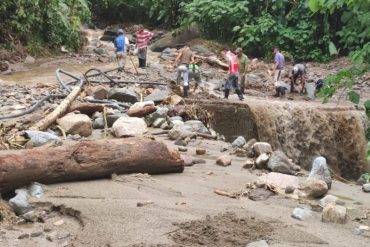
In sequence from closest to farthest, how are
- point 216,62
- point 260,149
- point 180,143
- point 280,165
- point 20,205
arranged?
1. point 20,205
2. point 280,165
3. point 260,149
4. point 180,143
5. point 216,62

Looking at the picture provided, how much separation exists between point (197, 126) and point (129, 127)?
5.53ft

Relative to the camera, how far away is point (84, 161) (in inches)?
256

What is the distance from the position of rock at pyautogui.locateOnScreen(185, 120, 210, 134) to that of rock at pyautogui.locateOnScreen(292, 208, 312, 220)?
476 centimetres

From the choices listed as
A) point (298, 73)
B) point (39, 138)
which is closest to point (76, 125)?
point (39, 138)

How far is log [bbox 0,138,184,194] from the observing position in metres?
5.95

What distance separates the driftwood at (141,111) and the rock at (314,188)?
4759mm

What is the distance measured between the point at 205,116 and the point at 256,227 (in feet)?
21.7

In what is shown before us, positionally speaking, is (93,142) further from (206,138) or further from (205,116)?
(205,116)

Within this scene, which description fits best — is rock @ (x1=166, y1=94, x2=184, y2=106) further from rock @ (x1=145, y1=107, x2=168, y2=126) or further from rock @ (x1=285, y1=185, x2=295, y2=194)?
rock @ (x1=285, y1=185, x2=295, y2=194)

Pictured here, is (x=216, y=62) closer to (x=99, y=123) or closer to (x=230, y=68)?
(x=230, y=68)

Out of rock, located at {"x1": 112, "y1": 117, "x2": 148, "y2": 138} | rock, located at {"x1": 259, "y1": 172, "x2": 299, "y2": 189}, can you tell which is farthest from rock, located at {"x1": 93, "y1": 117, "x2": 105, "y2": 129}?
rock, located at {"x1": 259, "y1": 172, "x2": 299, "y2": 189}

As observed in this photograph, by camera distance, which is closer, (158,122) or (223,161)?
(223,161)

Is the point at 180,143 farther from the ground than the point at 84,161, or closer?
closer

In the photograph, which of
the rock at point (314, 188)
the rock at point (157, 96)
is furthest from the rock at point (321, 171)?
the rock at point (157, 96)
